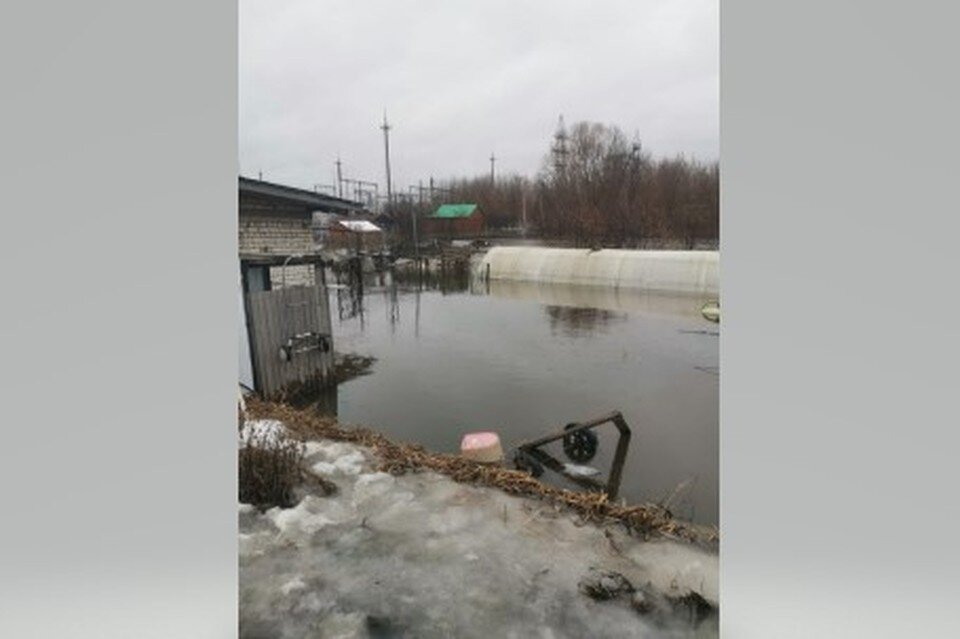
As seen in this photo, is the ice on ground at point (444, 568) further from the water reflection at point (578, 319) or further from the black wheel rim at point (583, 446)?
the water reflection at point (578, 319)

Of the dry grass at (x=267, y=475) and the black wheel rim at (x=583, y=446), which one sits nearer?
the dry grass at (x=267, y=475)

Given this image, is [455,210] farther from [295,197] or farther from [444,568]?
[444,568]

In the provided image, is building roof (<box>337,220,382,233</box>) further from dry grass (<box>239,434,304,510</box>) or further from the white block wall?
dry grass (<box>239,434,304,510</box>)

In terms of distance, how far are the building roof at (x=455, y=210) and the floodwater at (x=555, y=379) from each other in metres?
9.76

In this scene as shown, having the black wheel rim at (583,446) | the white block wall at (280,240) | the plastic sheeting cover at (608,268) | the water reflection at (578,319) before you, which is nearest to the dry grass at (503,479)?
the black wheel rim at (583,446)

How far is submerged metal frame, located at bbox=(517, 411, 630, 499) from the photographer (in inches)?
164

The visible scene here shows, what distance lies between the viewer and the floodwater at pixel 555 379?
14.9 feet

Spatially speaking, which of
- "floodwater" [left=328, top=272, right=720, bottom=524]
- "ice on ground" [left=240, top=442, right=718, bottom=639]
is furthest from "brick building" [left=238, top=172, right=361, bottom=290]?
"ice on ground" [left=240, top=442, right=718, bottom=639]

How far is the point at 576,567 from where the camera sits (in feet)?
7.45

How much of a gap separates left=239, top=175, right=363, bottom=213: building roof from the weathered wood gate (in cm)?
107

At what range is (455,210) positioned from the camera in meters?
22.1
